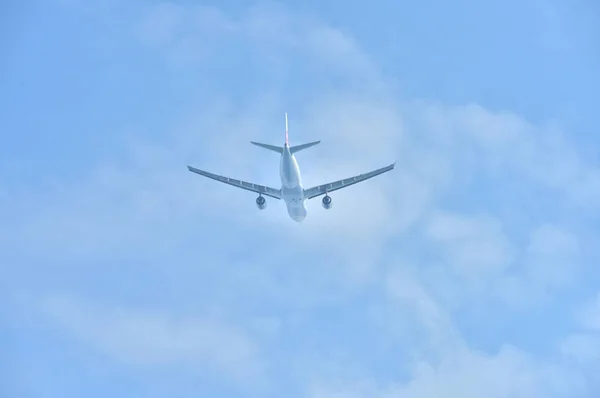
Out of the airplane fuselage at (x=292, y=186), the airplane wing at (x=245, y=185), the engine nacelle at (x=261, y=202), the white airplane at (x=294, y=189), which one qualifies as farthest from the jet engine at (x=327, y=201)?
the engine nacelle at (x=261, y=202)

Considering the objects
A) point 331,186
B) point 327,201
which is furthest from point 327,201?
point 331,186

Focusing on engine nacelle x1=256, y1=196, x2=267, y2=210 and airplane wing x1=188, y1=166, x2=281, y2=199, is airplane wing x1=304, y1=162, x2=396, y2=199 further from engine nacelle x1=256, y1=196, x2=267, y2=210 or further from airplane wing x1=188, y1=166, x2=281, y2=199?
engine nacelle x1=256, y1=196, x2=267, y2=210

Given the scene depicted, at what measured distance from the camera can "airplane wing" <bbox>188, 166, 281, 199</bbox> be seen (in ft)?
355

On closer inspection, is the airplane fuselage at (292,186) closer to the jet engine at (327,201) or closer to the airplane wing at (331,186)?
the airplane wing at (331,186)

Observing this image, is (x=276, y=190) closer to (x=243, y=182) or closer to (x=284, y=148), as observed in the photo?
(x=243, y=182)

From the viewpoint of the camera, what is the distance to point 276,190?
358ft

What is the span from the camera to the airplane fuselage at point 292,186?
9781 centimetres

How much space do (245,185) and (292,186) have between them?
9191mm

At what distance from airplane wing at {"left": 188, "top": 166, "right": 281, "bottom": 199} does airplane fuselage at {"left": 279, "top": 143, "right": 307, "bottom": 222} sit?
2.23 metres

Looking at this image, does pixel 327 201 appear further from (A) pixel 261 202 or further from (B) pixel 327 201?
(A) pixel 261 202

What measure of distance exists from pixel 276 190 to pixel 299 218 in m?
5.18

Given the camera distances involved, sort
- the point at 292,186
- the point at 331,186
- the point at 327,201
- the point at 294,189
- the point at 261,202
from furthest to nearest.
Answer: the point at 261,202 → the point at 331,186 → the point at 327,201 → the point at 294,189 → the point at 292,186

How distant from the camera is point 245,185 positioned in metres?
109

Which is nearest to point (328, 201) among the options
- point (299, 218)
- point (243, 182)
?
point (299, 218)
